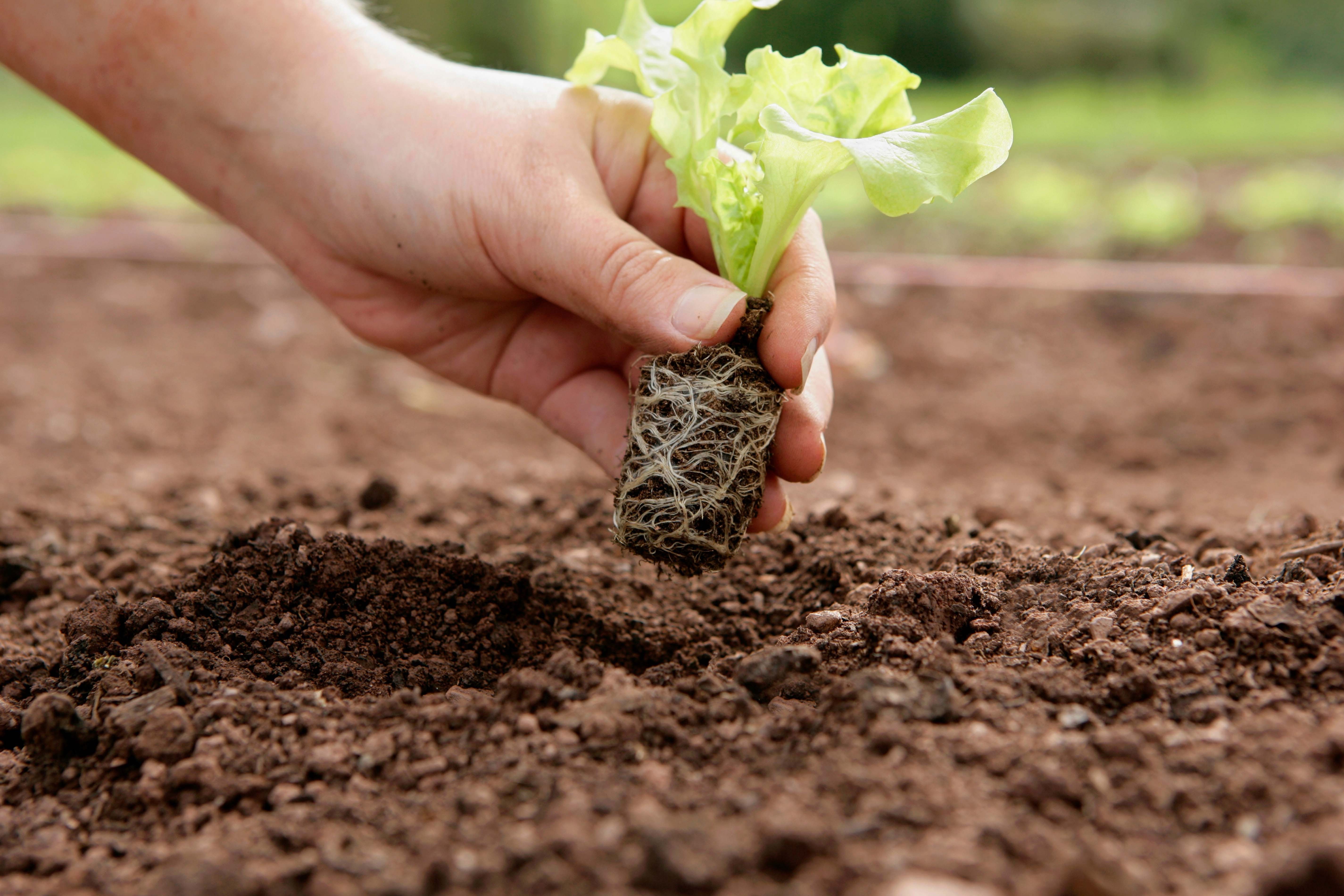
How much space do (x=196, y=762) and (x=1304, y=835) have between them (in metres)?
1.54

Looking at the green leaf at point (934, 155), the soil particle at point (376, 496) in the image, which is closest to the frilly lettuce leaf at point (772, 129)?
the green leaf at point (934, 155)

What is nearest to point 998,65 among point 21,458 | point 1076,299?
point 1076,299

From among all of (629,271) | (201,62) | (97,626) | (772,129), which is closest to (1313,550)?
(772,129)

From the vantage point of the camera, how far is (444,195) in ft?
7.59

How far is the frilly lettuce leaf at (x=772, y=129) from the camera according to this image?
189cm

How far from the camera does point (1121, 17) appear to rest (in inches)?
472

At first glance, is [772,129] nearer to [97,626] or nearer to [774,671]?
[774,671]

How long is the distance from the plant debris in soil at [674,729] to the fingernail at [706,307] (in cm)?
62

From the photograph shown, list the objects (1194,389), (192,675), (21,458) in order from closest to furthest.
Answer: (192,675) < (21,458) < (1194,389)

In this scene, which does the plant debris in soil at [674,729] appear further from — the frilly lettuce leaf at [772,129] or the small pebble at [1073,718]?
the frilly lettuce leaf at [772,129]

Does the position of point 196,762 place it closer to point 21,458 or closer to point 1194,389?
point 21,458

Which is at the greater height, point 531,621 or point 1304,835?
point 1304,835

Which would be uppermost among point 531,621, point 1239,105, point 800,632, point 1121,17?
point 1121,17

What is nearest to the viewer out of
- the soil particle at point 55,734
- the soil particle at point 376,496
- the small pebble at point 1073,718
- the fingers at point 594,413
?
the small pebble at point 1073,718
